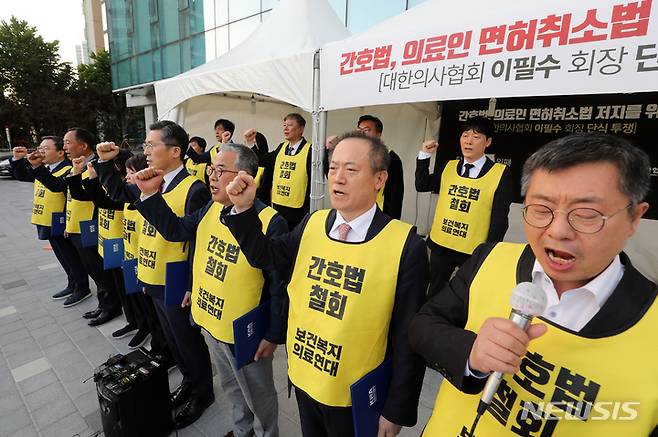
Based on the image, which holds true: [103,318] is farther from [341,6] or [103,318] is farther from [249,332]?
[341,6]

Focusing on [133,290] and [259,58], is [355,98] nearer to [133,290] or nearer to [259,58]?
[259,58]

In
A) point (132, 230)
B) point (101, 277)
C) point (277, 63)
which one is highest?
point (277, 63)

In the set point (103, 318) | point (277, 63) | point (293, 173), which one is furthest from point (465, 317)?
point (103, 318)

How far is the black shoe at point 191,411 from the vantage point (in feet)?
7.20

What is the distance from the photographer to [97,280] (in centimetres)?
361

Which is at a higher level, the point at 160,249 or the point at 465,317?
the point at 465,317

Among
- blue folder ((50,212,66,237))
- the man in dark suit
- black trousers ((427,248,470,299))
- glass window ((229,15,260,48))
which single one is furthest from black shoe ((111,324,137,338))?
glass window ((229,15,260,48))

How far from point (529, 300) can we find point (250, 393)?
1.63m

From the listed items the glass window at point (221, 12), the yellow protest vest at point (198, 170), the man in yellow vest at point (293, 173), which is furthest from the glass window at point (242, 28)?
the man in yellow vest at point (293, 173)

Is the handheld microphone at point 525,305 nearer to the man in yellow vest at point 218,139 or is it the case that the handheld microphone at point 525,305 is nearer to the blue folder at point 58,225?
the man in yellow vest at point 218,139

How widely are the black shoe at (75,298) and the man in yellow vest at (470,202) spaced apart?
407 centimetres

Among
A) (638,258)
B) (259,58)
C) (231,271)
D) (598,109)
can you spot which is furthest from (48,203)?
(638,258)

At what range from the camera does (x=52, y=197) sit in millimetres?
3771

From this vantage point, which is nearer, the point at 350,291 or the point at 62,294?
the point at 350,291
